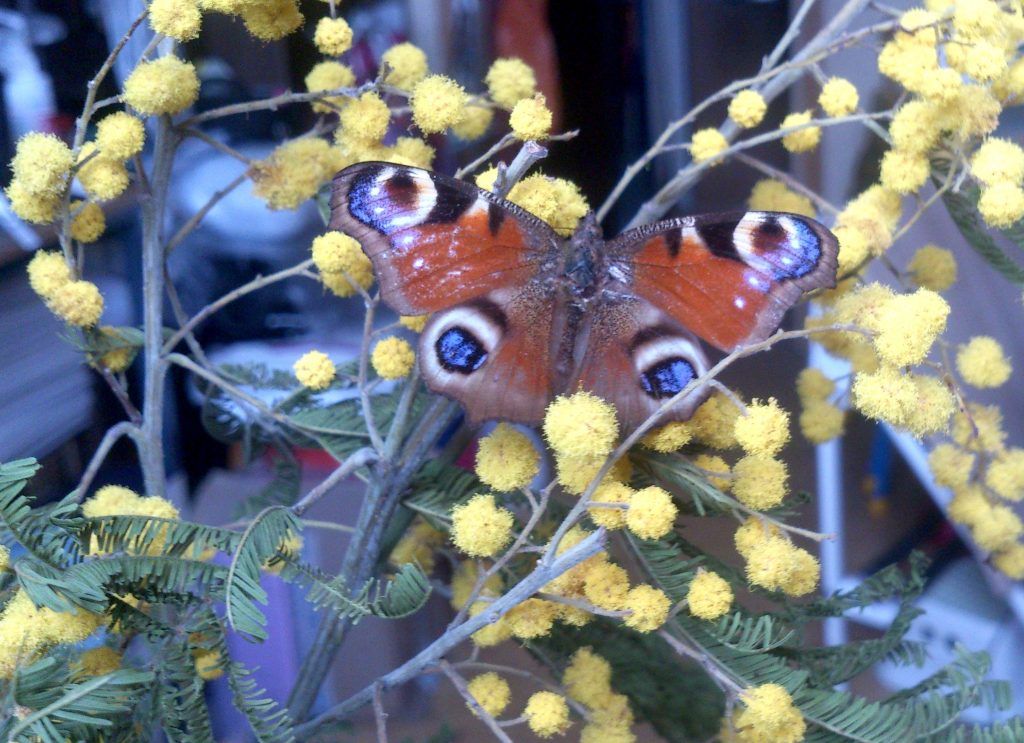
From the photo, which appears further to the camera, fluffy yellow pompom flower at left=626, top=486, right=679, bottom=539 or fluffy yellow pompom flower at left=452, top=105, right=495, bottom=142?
fluffy yellow pompom flower at left=452, top=105, right=495, bottom=142

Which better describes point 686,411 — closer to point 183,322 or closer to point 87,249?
point 183,322

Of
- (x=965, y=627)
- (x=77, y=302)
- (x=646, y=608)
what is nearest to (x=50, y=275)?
(x=77, y=302)

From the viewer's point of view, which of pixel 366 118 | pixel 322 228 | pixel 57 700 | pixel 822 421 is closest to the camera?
pixel 57 700

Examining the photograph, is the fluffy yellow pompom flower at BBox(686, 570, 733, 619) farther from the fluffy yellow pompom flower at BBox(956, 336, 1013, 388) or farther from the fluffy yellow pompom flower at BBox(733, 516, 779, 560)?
the fluffy yellow pompom flower at BBox(956, 336, 1013, 388)

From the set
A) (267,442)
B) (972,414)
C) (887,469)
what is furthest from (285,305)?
(887,469)

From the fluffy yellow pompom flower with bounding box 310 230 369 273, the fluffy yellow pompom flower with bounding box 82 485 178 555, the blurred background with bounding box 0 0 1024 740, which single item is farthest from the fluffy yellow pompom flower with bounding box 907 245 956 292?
the fluffy yellow pompom flower with bounding box 82 485 178 555

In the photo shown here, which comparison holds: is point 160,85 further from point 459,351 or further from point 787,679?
point 787,679

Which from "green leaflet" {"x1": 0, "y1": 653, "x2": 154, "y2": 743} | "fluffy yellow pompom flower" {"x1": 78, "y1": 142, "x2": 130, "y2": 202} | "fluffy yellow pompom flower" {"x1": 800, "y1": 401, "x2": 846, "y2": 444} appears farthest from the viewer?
"fluffy yellow pompom flower" {"x1": 800, "y1": 401, "x2": 846, "y2": 444}
